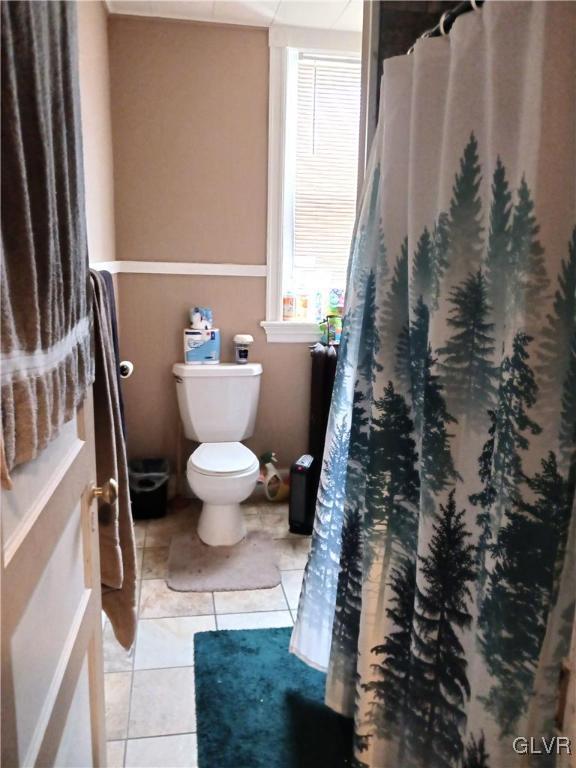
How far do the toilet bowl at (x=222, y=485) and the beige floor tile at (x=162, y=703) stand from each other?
2.60 feet

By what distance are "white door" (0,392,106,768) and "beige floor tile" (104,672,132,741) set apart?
365mm

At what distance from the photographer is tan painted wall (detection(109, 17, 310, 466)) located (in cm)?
265

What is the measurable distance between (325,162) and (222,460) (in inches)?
62.8

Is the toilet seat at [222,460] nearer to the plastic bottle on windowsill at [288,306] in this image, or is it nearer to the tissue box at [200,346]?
the tissue box at [200,346]

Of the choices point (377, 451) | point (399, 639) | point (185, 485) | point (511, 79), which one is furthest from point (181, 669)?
point (511, 79)

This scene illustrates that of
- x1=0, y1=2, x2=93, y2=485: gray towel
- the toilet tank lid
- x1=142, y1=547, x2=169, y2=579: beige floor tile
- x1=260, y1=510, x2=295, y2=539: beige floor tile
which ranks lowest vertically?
x1=260, y1=510, x2=295, y2=539: beige floor tile

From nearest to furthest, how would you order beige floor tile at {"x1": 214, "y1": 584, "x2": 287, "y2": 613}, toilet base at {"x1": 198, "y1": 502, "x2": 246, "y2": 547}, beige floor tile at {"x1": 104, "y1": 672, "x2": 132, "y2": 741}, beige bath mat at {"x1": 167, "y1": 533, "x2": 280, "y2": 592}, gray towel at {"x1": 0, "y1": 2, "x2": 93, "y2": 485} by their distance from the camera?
1. gray towel at {"x1": 0, "y1": 2, "x2": 93, "y2": 485}
2. beige floor tile at {"x1": 104, "y1": 672, "x2": 132, "y2": 741}
3. beige floor tile at {"x1": 214, "y1": 584, "x2": 287, "y2": 613}
4. beige bath mat at {"x1": 167, "y1": 533, "x2": 280, "y2": 592}
5. toilet base at {"x1": 198, "y1": 502, "x2": 246, "y2": 547}

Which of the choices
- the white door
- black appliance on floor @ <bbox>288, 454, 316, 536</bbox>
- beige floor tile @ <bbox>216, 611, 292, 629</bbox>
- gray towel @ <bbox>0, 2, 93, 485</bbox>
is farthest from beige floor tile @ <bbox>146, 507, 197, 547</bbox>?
gray towel @ <bbox>0, 2, 93, 485</bbox>

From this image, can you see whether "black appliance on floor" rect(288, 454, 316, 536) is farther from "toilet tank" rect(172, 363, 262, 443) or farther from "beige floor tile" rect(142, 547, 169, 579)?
"beige floor tile" rect(142, 547, 169, 579)

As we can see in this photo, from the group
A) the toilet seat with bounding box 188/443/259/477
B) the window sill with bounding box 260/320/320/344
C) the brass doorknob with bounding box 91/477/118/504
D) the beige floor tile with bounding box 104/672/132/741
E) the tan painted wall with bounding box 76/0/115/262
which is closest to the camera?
the brass doorknob with bounding box 91/477/118/504

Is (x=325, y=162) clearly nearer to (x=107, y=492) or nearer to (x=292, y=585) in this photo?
(x=292, y=585)

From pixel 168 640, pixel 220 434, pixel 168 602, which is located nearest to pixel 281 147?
pixel 220 434

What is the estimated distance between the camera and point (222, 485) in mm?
2453

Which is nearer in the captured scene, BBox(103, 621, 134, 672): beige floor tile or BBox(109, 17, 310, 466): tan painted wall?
BBox(103, 621, 134, 672): beige floor tile
